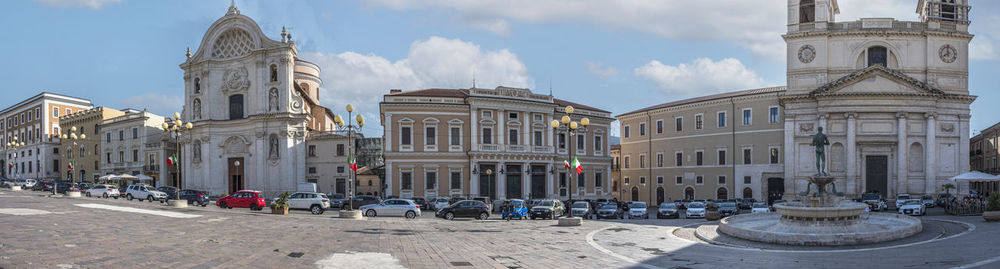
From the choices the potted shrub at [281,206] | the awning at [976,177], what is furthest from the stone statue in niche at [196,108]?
the awning at [976,177]

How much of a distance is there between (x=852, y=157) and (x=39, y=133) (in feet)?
327

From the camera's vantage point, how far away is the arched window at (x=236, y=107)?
62.1m

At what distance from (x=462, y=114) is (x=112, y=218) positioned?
3163 cm

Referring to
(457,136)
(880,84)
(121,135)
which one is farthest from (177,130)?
(880,84)

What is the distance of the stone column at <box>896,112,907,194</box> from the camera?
51844 millimetres

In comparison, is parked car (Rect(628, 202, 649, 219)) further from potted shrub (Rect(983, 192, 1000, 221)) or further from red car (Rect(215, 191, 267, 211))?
red car (Rect(215, 191, 267, 211))

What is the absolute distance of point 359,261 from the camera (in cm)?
1531

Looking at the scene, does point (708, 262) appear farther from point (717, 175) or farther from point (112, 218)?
point (717, 175)

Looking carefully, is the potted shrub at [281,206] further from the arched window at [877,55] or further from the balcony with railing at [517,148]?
the arched window at [877,55]

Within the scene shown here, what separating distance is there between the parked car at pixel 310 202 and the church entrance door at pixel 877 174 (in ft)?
142

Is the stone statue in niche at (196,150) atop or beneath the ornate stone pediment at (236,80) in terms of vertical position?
beneath

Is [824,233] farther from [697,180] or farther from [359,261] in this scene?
[697,180]

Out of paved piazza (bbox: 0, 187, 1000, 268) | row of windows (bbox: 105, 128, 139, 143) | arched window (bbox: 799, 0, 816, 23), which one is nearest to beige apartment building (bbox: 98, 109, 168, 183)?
row of windows (bbox: 105, 128, 139, 143)

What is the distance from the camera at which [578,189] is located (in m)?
59.7
